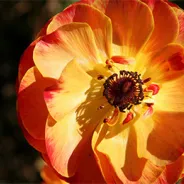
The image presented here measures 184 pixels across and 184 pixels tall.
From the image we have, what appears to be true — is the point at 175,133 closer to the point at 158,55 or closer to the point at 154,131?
the point at 154,131

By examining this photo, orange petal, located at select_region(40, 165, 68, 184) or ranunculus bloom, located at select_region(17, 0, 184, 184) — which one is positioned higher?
ranunculus bloom, located at select_region(17, 0, 184, 184)

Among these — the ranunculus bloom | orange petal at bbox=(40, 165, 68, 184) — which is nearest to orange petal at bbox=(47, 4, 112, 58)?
the ranunculus bloom

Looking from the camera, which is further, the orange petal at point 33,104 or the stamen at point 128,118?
the stamen at point 128,118

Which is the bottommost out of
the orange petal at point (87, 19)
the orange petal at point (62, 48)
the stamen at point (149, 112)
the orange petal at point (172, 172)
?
the orange petal at point (172, 172)

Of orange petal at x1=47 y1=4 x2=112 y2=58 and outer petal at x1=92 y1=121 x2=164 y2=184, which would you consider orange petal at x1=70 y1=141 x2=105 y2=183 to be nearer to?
outer petal at x1=92 y1=121 x2=164 y2=184

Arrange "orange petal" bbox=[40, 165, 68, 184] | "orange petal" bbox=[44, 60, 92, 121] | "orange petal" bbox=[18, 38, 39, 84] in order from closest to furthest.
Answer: "orange petal" bbox=[44, 60, 92, 121]
"orange petal" bbox=[18, 38, 39, 84]
"orange petal" bbox=[40, 165, 68, 184]

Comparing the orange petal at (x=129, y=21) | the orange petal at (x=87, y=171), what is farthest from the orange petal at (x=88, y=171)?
the orange petal at (x=129, y=21)

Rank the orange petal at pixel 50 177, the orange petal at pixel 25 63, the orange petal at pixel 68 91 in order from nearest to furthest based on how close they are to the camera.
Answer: the orange petal at pixel 68 91
the orange petal at pixel 25 63
the orange petal at pixel 50 177

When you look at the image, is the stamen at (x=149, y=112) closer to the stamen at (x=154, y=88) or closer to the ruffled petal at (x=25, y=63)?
the stamen at (x=154, y=88)
